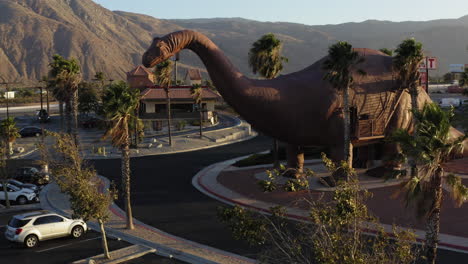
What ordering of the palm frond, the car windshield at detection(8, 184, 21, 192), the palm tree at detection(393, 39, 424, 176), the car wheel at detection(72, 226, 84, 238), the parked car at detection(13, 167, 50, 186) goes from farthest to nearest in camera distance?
the parked car at detection(13, 167, 50, 186), the car windshield at detection(8, 184, 21, 192), the palm tree at detection(393, 39, 424, 176), the car wheel at detection(72, 226, 84, 238), the palm frond

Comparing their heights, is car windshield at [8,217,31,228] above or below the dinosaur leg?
below

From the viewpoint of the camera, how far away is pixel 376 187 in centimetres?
2755

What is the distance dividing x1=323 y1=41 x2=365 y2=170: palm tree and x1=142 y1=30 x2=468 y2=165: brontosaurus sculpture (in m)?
0.96

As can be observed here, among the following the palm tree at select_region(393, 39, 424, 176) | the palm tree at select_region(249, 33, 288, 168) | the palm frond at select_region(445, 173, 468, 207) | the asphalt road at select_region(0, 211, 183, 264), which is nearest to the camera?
the palm frond at select_region(445, 173, 468, 207)

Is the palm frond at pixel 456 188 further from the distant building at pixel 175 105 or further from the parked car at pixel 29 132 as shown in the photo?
the parked car at pixel 29 132

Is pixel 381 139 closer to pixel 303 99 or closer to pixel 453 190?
pixel 303 99

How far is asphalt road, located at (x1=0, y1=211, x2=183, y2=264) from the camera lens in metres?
18.6

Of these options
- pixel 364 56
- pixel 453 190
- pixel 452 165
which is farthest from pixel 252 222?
pixel 452 165

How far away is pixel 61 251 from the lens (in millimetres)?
19734

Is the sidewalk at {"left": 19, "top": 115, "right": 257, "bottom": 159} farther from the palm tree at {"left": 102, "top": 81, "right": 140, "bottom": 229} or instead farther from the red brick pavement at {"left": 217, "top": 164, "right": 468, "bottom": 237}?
the palm tree at {"left": 102, "top": 81, "right": 140, "bottom": 229}

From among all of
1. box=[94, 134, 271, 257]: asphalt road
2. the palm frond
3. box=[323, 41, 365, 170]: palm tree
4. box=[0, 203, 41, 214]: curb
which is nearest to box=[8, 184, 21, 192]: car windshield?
box=[0, 203, 41, 214]: curb

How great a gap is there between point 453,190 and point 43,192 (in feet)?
87.7

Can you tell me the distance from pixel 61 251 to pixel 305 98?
1546 cm

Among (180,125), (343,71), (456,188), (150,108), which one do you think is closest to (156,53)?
(343,71)
